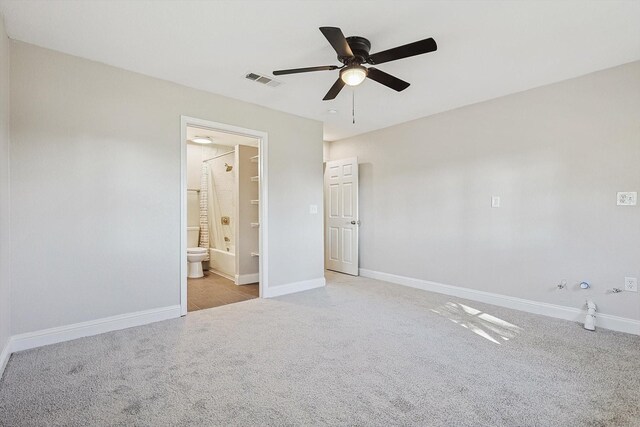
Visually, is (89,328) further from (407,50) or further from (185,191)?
(407,50)

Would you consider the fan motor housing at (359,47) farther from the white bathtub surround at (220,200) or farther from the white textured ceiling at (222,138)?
the white bathtub surround at (220,200)

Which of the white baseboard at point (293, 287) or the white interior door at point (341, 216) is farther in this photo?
the white interior door at point (341, 216)

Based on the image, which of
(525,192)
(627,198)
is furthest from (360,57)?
(627,198)

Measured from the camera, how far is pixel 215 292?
435cm

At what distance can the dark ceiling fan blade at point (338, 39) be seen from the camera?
6.32 feet

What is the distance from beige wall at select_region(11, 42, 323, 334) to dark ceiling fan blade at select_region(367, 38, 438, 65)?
210 centimetres

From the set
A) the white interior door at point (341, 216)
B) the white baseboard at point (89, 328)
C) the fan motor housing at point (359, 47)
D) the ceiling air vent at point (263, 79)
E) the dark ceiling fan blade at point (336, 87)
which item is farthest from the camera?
the white interior door at point (341, 216)

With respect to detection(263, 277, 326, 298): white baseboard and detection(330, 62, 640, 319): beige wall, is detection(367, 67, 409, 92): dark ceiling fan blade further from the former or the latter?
detection(263, 277, 326, 298): white baseboard

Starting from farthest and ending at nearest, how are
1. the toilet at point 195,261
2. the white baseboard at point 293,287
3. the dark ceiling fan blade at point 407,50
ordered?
the toilet at point 195,261, the white baseboard at point 293,287, the dark ceiling fan blade at point 407,50

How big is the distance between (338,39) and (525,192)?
2795mm

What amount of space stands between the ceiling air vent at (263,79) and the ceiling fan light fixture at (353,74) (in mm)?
1038

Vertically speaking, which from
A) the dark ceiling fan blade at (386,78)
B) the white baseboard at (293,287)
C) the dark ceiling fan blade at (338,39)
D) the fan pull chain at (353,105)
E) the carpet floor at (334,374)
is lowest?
the carpet floor at (334,374)

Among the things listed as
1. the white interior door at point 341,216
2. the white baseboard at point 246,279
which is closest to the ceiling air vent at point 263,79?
the white interior door at point 341,216

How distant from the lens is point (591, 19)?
2.21 metres
